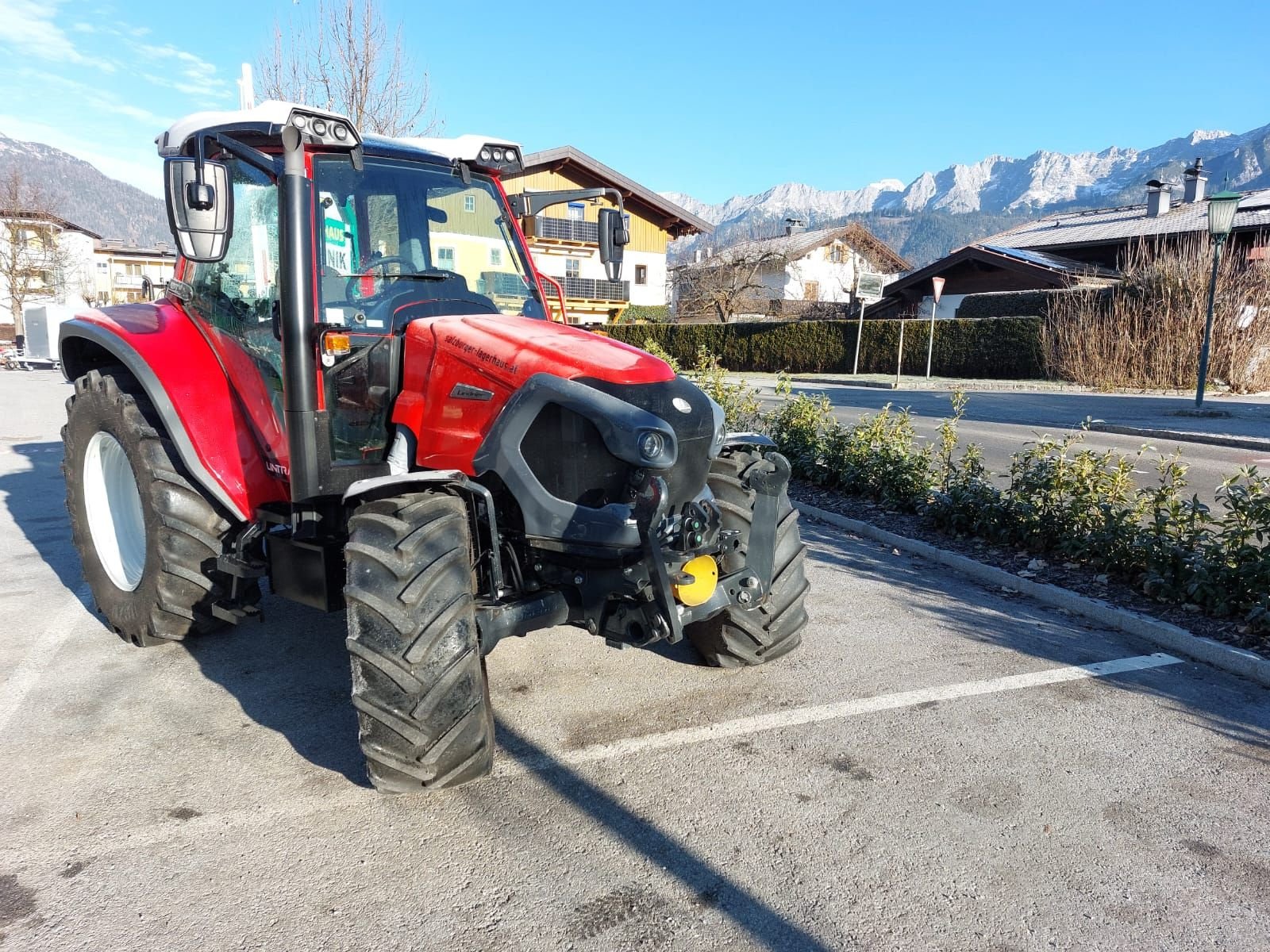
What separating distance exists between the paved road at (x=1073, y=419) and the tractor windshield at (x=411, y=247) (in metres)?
6.66

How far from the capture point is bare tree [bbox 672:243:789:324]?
41.7 meters

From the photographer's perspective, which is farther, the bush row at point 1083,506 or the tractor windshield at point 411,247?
the bush row at point 1083,506

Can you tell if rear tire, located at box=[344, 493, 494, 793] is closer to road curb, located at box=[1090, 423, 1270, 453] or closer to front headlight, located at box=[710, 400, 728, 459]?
front headlight, located at box=[710, 400, 728, 459]

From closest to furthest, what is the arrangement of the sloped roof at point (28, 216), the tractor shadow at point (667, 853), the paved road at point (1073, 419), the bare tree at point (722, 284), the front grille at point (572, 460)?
the tractor shadow at point (667, 853), the front grille at point (572, 460), the paved road at point (1073, 419), the bare tree at point (722, 284), the sloped roof at point (28, 216)

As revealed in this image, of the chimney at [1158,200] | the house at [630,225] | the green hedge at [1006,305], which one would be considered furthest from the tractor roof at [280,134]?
the chimney at [1158,200]

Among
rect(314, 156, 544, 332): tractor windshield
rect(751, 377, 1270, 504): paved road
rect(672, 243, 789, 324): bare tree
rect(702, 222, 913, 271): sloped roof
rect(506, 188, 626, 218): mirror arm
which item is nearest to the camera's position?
rect(314, 156, 544, 332): tractor windshield

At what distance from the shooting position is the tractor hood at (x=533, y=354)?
3246mm

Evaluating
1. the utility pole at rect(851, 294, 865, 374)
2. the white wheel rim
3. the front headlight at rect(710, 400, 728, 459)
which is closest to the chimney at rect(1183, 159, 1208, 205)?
the utility pole at rect(851, 294, 865, 374)

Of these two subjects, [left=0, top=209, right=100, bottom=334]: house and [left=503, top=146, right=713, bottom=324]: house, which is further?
[left=0, top=209, right=100, bottom=334]: house

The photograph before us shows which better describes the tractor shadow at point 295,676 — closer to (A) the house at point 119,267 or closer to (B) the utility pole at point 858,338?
(B) the utility pole at point 858,338

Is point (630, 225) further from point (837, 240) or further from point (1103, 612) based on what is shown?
point (837, 240)

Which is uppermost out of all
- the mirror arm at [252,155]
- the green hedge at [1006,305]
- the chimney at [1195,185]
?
the chimney at [1195,185]

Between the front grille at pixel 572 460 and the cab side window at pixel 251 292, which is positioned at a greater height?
the cab side window at pixel 251 292

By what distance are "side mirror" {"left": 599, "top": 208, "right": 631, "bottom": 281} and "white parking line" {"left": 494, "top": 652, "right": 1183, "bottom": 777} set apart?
2.39 metres
